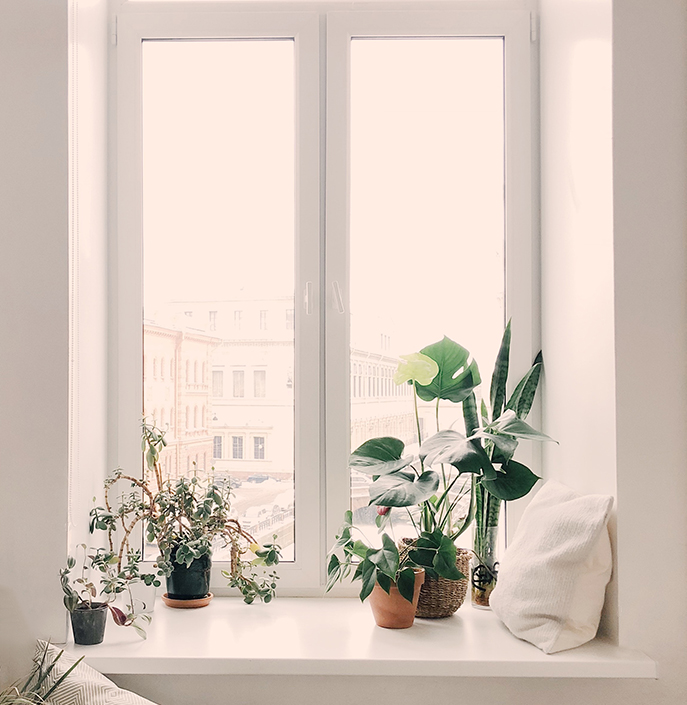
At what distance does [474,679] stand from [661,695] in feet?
1.39

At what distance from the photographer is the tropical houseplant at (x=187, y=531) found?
77.3 inches

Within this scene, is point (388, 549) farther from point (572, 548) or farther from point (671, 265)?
point (671, 265)

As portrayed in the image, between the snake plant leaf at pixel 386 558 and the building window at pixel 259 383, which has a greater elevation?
the building window at pixel 259 383

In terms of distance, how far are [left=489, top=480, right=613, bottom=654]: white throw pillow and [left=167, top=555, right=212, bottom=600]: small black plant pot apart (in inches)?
32.0

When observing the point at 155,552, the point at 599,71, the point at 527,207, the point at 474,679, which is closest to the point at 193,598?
the point at 155,552

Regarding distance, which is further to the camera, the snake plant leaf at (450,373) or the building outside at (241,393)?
the building outside at (241,393)

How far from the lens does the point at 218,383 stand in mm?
2236

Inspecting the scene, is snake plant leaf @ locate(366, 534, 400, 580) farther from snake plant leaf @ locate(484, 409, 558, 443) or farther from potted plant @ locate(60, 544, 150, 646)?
potted plant @ locate(60, 544, 150, 646)

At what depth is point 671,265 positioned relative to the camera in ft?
5.62

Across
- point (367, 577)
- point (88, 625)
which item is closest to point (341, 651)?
point (367, 577)

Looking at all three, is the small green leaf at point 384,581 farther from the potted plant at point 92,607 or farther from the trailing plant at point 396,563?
the potted plant at point 92,607

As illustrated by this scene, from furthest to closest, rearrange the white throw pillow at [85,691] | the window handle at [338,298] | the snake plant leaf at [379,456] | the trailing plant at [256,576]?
the window handle at [338,298] → the trailing plant at [256,576] → the snake plant leaf at [379,456] → the white throw pillow at [85,691]

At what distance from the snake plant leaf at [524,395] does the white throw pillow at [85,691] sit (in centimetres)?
119

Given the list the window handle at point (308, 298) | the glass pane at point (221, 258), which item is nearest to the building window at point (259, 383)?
the glass pane at point (221, 258)
